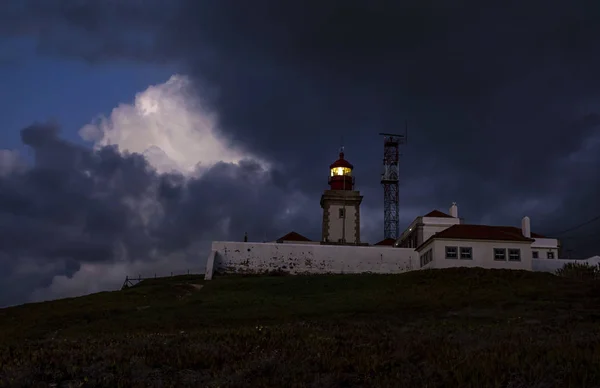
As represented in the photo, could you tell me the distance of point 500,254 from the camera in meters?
50.6

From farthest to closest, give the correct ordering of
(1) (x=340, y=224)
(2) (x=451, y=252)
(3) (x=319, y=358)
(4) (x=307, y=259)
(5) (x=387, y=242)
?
(5) (x=387, y=242), (1) (x=340, y=224), (4) (x=307, y=259), (2) (x=451, y=252), (3) (x=319, y=358)

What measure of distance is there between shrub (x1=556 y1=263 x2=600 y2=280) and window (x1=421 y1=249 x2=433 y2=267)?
1152 cm

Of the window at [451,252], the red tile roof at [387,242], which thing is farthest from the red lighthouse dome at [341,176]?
the window at [451,252]

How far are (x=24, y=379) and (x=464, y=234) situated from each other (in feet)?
149

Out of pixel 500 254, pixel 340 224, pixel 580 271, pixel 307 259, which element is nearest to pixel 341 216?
pixel 340 224

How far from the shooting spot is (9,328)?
3362cm

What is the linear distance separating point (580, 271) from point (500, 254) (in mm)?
6759

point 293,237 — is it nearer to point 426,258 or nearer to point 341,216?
point 341,216

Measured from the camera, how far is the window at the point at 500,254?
50.5 m

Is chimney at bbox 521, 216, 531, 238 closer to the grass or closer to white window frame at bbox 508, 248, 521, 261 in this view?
white window frame at bbox 508, 248, 521, 261

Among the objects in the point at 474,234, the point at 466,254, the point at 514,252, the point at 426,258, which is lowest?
the point at 426,258

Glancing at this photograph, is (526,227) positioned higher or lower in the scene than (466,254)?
higher

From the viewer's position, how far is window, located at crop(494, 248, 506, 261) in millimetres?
50469

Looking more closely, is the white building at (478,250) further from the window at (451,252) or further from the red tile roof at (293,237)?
the red tile roof at (293,237)
